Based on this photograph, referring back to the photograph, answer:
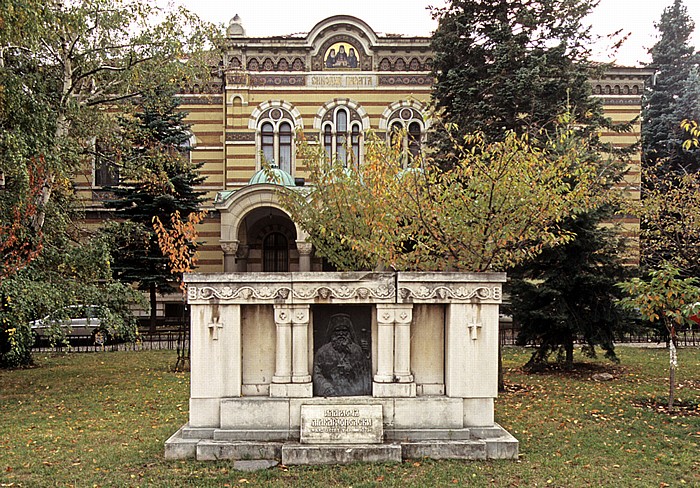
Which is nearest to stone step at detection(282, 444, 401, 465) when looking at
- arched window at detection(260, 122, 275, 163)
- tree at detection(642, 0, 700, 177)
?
arched window at detection(260, 122, 275, 163)

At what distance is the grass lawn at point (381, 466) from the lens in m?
7.45

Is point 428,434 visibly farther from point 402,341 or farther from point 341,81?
point 341,81

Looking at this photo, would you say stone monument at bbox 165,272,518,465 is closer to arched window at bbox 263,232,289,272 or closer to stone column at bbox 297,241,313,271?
Result: stone column at bbox 297,241,313,271

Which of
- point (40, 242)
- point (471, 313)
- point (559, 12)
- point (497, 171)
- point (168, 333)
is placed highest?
point (559, 12)

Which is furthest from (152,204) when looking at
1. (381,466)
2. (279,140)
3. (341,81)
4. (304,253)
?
(381,466)

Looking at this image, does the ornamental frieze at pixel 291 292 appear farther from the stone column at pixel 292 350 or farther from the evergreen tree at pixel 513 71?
the evergreen tree at pixel 513 71

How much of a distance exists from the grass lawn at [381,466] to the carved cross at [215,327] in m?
1.67

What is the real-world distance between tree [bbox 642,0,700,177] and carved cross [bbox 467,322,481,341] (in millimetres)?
30287

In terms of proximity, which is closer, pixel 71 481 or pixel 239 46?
pixel 71 481

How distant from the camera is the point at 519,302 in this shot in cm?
1681

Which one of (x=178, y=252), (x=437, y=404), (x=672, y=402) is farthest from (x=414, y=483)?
(x=178, y=252)

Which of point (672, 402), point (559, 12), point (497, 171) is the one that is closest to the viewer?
point (497, 171)

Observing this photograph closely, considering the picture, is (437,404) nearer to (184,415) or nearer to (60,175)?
(184,415)

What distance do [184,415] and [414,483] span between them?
5.61 metres
